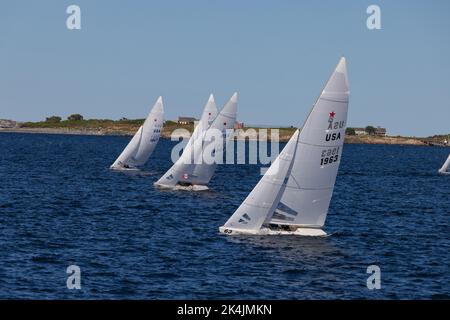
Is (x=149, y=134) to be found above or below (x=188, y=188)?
above

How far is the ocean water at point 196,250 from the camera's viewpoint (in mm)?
34906

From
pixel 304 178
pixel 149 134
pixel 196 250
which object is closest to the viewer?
pixel 196 250

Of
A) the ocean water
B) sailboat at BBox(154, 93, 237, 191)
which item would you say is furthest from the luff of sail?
the ocean water

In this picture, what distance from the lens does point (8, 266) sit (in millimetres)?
37688

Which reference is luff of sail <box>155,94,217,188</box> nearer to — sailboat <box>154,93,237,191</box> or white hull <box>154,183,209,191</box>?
sailboat <box>154,93,237,191</box>

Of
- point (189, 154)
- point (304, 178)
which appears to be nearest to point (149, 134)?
point (189, 154)

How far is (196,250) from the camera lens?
4306 cm

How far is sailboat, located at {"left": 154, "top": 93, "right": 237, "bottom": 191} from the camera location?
69.6m

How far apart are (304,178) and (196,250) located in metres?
7.14

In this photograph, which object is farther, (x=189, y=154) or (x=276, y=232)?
(x=189, y=154)

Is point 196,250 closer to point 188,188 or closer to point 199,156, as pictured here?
point 199,156

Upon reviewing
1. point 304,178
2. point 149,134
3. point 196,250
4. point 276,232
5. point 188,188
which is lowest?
point 196,250

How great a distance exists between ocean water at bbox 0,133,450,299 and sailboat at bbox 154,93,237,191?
6.68ft
